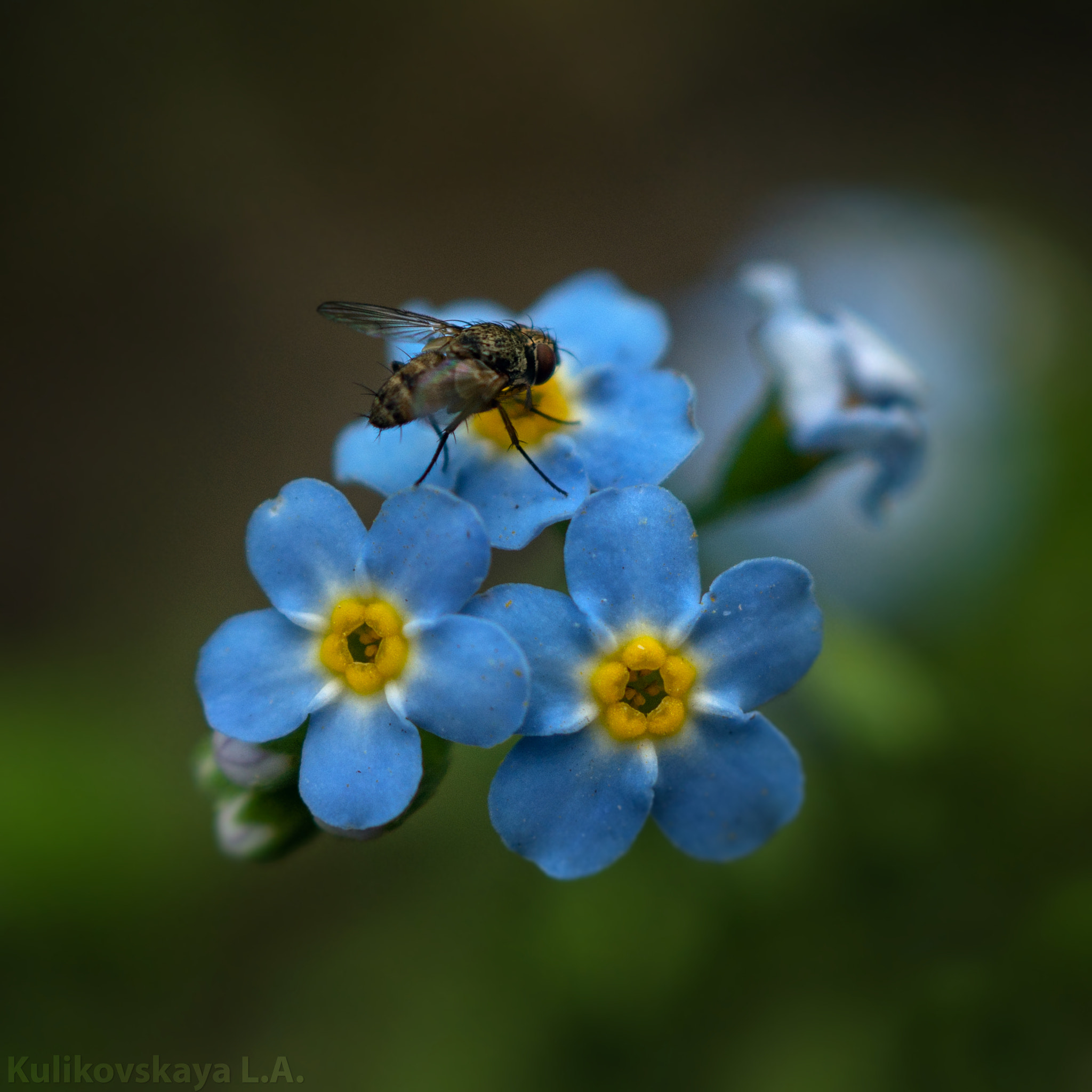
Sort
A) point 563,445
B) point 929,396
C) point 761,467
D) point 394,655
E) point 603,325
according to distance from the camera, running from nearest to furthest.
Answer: point 394,655 < point 563,445 < point 603,325 < point 761,467 < point 929,396

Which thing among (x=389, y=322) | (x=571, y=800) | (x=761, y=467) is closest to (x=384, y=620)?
(x=571, y=800)

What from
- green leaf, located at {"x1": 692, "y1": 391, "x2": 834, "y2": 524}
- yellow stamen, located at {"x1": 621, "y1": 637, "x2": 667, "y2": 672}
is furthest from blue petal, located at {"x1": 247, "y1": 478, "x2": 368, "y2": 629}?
green leaf, located at {"x1": 692, "y1": 391, "x2": 834, "y2": 524}

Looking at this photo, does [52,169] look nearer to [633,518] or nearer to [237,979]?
[237,979]

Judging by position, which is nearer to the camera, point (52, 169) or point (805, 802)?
point (805, 802)

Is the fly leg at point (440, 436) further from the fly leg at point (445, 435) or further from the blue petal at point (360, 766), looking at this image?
the blue petal at point (360, 766)

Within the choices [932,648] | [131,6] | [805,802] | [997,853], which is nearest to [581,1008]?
[805,802]

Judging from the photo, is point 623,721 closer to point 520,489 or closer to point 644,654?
point 644,654
